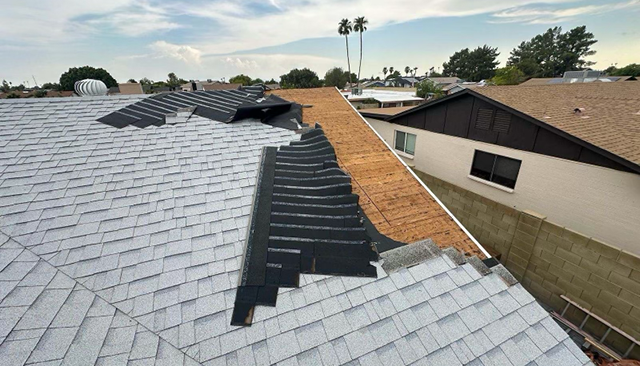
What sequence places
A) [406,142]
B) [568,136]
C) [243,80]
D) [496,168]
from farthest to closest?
[243,80] → [406,142] → [496,168] → [568,136]

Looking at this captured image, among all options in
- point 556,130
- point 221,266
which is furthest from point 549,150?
point 221,266

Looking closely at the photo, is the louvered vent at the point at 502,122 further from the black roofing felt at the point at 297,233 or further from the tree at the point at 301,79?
the tree at the point at 301,79

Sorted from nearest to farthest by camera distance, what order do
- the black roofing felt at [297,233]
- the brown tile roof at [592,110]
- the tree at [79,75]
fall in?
the black roofing felt at [297,233] → the brown tile roof at [592,110] → the tree at [79,75]

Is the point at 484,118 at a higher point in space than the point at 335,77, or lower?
lower

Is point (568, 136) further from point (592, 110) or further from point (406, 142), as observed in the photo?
point (406, 142)

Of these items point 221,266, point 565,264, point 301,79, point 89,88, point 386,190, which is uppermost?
point 301,79

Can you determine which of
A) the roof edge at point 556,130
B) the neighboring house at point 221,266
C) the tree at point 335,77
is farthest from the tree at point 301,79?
the neighboring house at point 221,266
